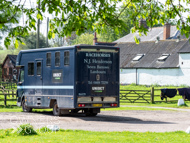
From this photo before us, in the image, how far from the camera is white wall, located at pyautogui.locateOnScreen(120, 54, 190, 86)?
65.4m

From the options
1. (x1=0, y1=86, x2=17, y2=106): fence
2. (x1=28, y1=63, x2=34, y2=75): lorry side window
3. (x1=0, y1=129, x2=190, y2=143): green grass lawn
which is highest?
(x1=28, y1=63, x2=34, y2=75): lorry side window

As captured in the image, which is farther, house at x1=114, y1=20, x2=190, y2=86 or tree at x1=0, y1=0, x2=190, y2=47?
house at x1=114, y1=20, x2=190, y2=86

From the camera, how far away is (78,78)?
22109 mm

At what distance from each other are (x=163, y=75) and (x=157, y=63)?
2869 mm

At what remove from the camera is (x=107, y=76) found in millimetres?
22766

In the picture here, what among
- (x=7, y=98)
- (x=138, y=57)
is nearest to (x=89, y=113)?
(x=7, y=98)

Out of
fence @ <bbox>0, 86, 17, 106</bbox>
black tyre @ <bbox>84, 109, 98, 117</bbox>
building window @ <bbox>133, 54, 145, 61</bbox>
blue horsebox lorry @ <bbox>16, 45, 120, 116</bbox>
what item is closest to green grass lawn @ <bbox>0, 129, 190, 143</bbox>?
blue horsebox lorry @ <bbox>16, 45, 120, 116</bbox>

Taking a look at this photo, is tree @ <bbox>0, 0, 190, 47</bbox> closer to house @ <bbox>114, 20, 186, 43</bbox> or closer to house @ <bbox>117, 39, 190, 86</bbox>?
house @ <bbox>117, 39, 190, 86</bbox>

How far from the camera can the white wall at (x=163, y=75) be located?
6538cm

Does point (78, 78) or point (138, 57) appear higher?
point (138, 57)

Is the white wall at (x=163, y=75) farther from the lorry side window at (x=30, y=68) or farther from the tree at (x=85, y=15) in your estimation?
the tree at (x=85, y=15)

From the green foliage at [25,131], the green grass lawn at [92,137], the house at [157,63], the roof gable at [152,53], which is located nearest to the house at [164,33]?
the roof gable at [152,53]

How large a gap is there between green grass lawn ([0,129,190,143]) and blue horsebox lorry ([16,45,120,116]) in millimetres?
6419

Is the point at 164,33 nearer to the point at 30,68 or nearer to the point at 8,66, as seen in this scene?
the point at 8,66
